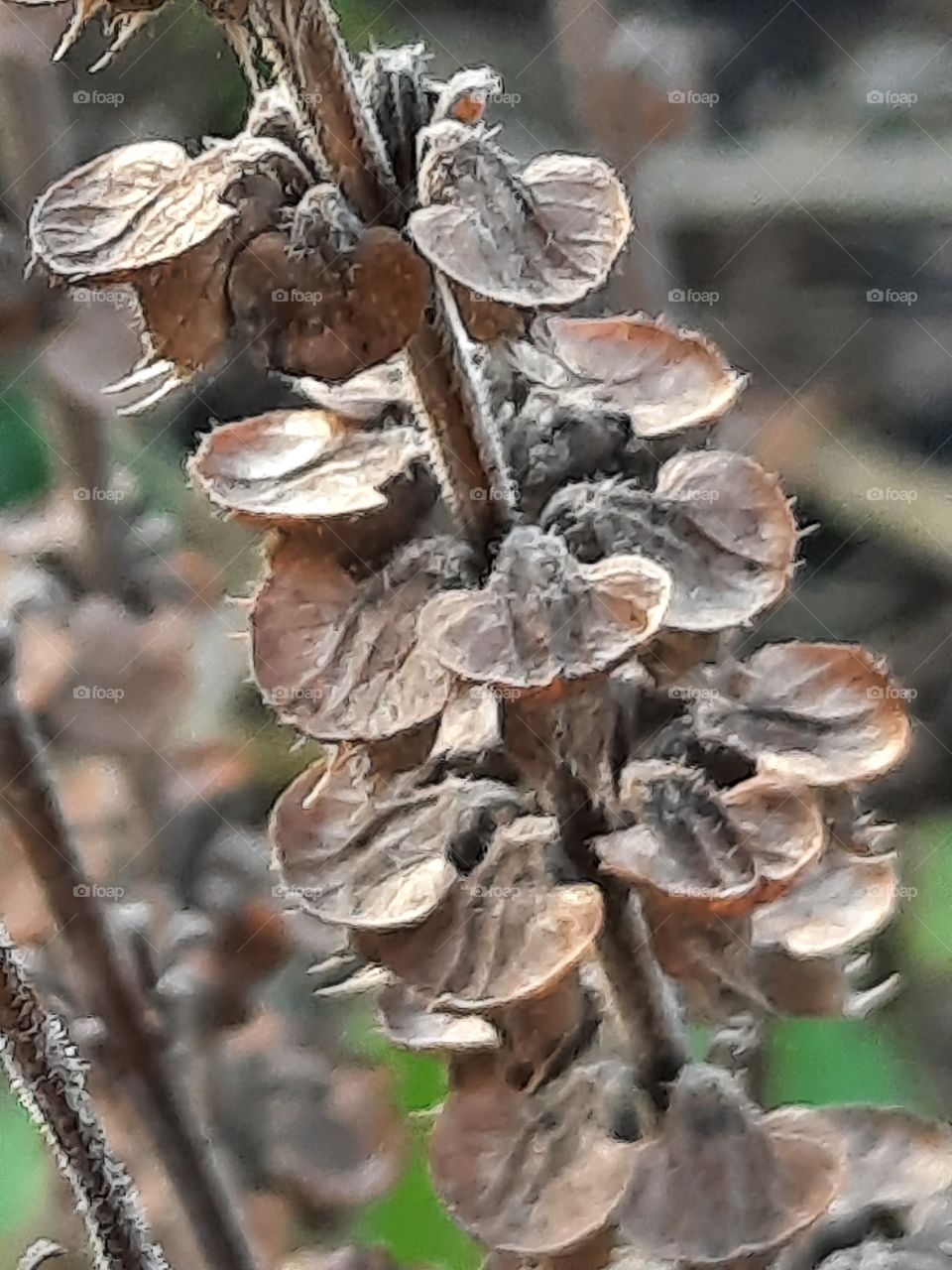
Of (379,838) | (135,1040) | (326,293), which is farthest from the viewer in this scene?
(135,1040)

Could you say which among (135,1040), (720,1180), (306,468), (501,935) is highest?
(306,468)

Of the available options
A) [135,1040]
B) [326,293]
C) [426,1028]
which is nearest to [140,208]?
[326,293]

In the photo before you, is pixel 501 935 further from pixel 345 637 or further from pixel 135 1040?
pixel 135 1040

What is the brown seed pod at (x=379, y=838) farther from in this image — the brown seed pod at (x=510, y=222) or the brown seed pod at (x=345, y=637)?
the brown seed pod at (x=510, y=222)

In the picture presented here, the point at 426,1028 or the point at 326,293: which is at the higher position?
the point at 326,293

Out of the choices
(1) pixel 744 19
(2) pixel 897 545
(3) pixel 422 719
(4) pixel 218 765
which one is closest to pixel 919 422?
(2) pixel 897 545

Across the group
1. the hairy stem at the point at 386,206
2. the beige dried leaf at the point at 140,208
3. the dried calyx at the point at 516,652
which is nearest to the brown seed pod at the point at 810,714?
the dried calyx at the point at 516,652

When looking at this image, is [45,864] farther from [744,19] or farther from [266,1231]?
[744,19]
